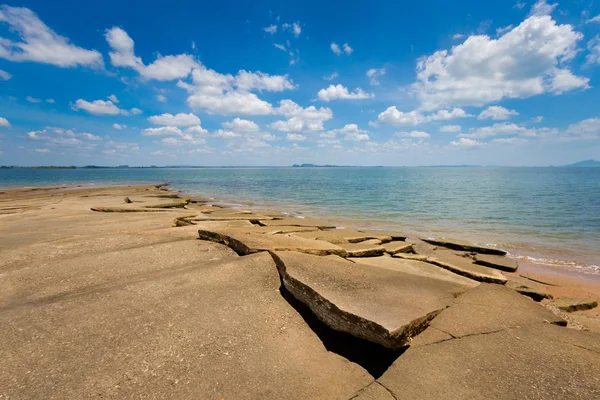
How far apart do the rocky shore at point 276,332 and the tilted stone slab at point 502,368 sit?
2 centimetres

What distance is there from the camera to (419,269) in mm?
6469

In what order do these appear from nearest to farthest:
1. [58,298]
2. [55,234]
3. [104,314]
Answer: [104,314] < [58,298] < [55,234]

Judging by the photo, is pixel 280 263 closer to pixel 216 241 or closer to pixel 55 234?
pixel 216 241

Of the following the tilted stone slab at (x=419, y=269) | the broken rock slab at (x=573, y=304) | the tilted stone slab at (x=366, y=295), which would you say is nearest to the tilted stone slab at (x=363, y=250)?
the tilted stone slab at (x=419, y=269)

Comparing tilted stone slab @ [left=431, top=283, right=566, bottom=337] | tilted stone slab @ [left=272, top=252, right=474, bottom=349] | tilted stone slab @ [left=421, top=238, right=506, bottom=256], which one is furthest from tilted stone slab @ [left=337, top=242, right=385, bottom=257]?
tilted stone slab @ [left=421, top=238, right=506, bottom=256]

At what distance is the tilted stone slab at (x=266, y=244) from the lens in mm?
6656

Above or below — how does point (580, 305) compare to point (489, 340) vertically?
below

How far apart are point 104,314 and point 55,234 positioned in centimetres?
700

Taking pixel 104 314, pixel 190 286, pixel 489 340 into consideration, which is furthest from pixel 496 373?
pixel 104 314

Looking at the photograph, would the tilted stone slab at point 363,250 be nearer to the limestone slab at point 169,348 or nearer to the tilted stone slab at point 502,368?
the limestone slab at point 169,348

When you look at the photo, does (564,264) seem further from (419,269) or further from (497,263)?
(419,269)

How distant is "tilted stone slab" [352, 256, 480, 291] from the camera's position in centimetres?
582

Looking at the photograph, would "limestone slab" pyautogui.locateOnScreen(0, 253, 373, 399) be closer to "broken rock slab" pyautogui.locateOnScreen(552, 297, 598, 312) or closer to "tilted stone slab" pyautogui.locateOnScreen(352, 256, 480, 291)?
"tilted stone slab" pyautogui.locateOnScreen(352, 256, 480, 291)

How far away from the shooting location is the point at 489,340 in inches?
151
